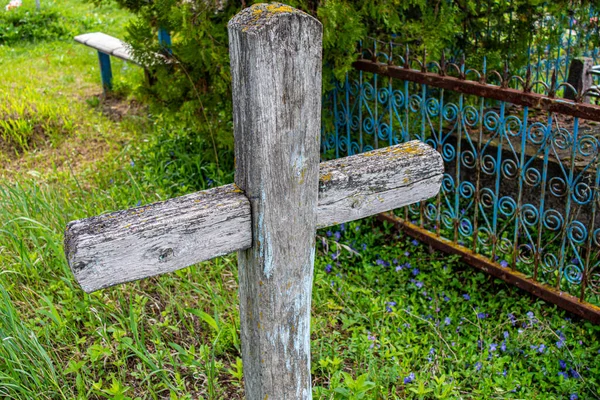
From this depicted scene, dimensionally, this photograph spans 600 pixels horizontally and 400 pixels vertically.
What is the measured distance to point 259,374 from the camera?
70.1 inches

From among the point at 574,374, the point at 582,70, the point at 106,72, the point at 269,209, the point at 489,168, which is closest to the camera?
the point at 269,209

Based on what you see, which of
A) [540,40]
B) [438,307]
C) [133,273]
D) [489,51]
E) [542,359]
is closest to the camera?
[133,273]

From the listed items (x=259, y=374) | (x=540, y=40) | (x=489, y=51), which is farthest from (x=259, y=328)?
(x=540, y=40)

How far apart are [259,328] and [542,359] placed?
2.06 meters

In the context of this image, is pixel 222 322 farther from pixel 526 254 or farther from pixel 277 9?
pixel 526 254

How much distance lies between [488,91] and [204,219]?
7.66ft

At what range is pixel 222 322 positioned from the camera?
289 cm

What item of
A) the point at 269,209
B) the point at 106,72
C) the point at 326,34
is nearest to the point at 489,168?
the point at 326,34

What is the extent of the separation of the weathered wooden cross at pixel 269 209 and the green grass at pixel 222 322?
68 centimetres

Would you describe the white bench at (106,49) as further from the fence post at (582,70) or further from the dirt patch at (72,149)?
the fence post at (582,70)

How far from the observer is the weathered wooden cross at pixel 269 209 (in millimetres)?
1467

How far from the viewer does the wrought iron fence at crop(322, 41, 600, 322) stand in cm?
332

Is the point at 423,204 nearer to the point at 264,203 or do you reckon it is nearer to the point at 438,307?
the point at 438,307

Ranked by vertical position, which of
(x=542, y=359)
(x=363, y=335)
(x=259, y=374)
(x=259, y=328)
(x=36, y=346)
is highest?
(x=259, y=328)
